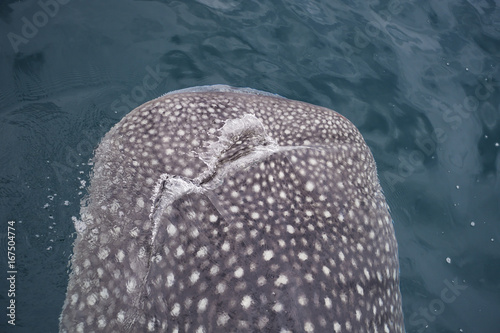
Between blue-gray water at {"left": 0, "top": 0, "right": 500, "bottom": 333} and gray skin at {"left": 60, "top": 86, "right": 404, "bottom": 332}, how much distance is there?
963 millimetres

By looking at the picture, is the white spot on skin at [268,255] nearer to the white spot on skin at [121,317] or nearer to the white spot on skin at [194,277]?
the white spot on skin at [194,277]

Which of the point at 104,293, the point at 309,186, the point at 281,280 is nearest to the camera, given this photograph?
the point at 281,280

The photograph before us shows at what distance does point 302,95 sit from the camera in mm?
5574

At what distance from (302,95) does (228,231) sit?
11.6 feet

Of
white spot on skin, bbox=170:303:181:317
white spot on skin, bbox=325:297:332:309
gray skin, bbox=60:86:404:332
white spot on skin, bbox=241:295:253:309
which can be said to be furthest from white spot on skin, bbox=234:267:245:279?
white spot on skin, bbox=325:297:332:309

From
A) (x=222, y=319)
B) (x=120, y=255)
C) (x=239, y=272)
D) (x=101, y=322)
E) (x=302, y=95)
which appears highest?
(x=239, y=272)

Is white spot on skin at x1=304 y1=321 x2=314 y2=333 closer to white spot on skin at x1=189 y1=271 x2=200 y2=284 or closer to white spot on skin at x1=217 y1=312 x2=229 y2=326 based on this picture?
white spot on skin at x1=217 y1=312 x2=229 y2=326

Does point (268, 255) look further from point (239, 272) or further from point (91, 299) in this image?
point (91, 299)

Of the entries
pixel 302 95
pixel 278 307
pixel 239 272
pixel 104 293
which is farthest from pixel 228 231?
pixel 302 95

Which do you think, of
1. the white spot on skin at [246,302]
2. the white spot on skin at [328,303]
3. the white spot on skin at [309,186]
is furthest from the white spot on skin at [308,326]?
the white spot on skin at [309,186]

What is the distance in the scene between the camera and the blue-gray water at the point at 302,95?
3.75 meters

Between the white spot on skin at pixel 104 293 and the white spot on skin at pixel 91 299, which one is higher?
the white spot on skin at pixel 104 293

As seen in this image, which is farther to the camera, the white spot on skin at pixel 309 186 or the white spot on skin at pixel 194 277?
the white spot on skin at pixel 309 186

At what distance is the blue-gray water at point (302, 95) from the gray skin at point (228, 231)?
0.96 metres
